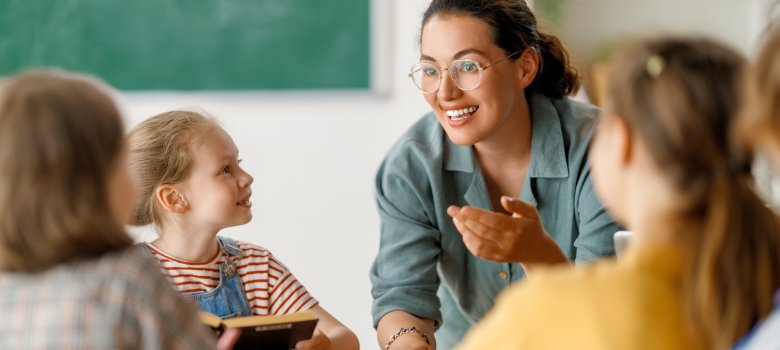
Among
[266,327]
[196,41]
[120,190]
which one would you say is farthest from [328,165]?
[120,190]

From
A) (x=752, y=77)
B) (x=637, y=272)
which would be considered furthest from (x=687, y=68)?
(x=637, y=272)

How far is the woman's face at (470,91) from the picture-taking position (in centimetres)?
220

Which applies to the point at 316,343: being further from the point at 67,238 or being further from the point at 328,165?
the point at 328,165

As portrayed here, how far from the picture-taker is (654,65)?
1.12 metres

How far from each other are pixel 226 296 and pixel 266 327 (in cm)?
45

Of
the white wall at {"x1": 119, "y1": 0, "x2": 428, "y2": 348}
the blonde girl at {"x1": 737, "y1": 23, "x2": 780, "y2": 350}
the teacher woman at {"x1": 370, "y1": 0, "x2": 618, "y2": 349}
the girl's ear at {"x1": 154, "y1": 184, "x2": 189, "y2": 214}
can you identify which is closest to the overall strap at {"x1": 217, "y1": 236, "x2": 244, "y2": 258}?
the girl's ear at {"x1": 154, "y1": 184, "x2": 189, "y2": 214}

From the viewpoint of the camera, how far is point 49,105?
1.14 m

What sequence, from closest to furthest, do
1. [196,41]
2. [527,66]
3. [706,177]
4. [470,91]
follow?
[706,177], [470,91], [527,66], [196,41]

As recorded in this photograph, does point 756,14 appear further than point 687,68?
Yes

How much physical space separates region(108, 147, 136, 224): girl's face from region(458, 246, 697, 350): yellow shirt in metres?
0.47

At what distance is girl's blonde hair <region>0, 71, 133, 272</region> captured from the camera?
3.68 feet

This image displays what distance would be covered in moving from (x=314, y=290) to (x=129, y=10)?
4.20ft

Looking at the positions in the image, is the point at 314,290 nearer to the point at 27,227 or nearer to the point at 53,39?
the point at 53,39

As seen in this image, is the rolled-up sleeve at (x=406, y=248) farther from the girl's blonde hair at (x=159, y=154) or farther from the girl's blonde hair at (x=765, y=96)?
the girl's blonde hair at (x=765, y=96)
